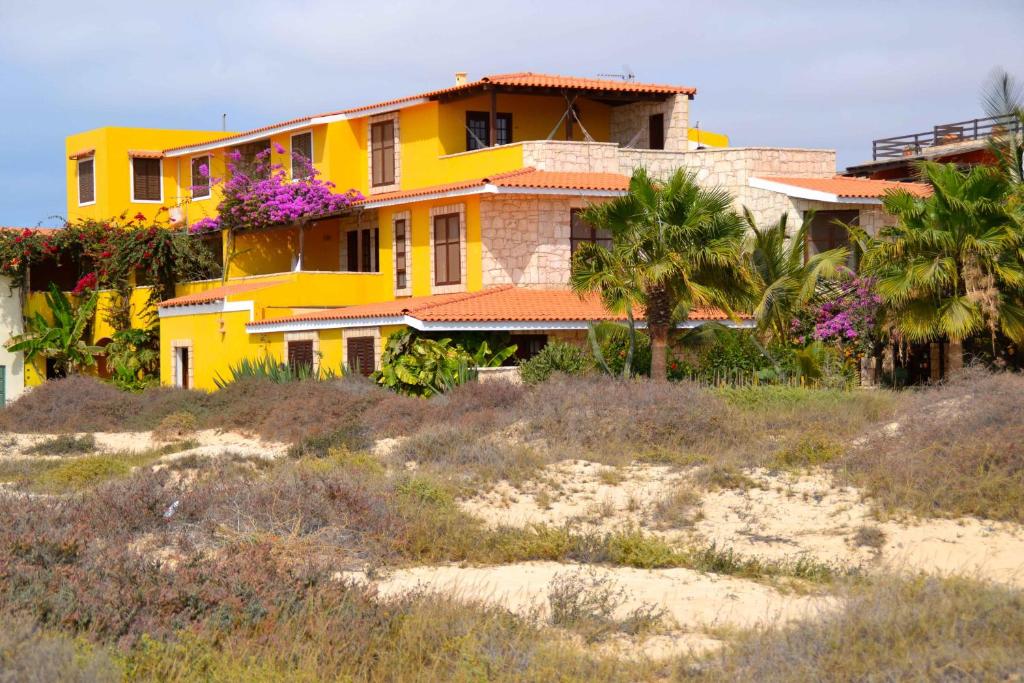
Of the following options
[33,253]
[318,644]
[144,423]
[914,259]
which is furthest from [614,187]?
[318,644]

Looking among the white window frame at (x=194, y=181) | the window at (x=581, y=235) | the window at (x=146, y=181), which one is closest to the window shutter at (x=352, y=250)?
the white window frame at (x=194, y=181)

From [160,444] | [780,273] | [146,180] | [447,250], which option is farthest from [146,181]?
[780,273]

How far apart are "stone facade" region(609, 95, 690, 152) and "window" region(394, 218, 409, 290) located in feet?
19.9

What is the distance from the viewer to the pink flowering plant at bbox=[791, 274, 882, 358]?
27203 mm

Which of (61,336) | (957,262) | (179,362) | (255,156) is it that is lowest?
(179,362)

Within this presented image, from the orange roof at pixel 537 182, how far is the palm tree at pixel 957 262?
315 inches

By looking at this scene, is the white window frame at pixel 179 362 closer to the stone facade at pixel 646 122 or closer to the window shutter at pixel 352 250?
the window shutter at pixel 352 250

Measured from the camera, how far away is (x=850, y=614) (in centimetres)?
957

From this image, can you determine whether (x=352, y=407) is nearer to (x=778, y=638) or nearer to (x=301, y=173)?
(x=301, y=173)

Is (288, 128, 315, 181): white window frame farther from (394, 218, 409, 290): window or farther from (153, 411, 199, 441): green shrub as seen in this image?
(153, 411, 199, 441): green shrub

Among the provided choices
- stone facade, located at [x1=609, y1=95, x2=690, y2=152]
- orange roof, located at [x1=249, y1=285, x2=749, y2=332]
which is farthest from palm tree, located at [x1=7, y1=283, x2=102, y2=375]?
stone facade, located at [x1=609, y1=95, x2=690, y2=152]

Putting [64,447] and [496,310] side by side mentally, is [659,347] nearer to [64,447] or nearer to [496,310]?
[496,310]

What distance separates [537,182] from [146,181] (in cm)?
1678

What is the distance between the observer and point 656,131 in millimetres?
33875
